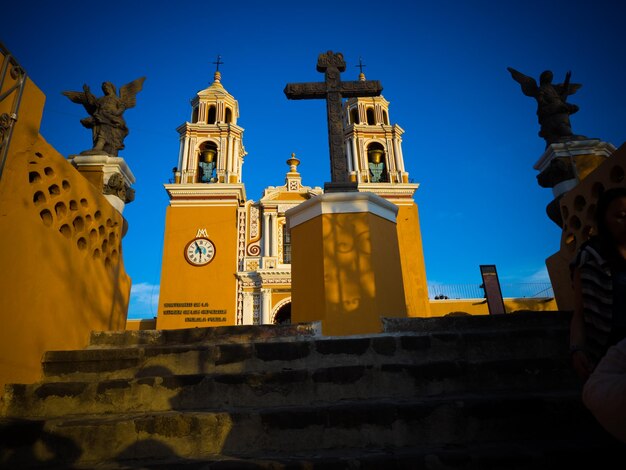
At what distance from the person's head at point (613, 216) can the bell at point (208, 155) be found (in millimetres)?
15390

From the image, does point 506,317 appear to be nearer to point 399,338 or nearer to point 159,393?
point 399,338

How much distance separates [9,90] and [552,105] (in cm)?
566

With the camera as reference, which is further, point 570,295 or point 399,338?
point 570,295

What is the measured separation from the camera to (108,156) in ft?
15.6

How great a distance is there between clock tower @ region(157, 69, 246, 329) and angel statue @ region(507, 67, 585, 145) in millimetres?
Answer: 10206

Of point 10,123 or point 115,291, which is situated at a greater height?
point 10,123

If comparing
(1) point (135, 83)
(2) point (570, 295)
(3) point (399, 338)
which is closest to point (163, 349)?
(3) point (399, 338)

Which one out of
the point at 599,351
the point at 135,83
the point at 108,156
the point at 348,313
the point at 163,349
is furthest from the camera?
the point at 135,83

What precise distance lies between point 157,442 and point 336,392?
951 mm

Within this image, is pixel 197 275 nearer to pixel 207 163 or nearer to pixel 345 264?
pixel 207 163

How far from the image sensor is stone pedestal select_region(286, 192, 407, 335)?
3648mm

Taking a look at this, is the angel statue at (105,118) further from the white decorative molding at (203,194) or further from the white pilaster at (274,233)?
the white pilaster at (274,233)

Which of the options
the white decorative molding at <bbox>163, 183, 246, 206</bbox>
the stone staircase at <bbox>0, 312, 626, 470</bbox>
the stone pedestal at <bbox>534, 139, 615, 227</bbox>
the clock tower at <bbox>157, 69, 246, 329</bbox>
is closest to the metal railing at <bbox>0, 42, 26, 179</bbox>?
the stone staircase at <bbox>0, 312, 626, 470</bbox>

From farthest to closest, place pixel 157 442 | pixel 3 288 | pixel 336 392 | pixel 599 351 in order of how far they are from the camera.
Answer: pixel 3 288, pixel 336 392, pixel 157 442, pixel 599 351
